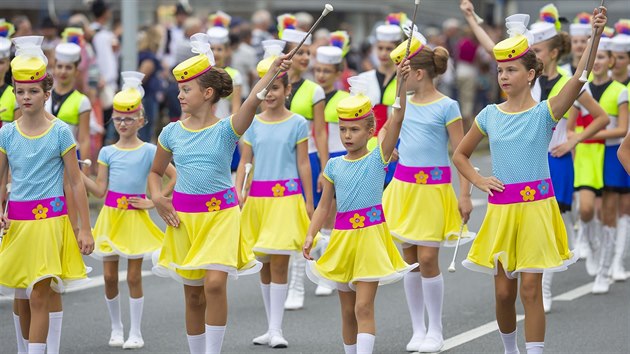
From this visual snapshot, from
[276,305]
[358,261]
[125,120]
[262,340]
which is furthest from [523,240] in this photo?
[125,120]

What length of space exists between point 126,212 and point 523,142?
3197 mm

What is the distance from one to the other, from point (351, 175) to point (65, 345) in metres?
2.81

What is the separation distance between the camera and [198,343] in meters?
7.86

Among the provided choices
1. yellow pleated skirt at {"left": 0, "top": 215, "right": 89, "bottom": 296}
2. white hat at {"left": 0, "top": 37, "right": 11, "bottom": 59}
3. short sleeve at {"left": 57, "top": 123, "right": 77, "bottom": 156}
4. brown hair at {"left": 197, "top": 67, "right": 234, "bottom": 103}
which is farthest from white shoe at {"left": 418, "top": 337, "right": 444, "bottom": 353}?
white hat at {"left": 0, "top": 37, "right": 11, "bottom": 59}

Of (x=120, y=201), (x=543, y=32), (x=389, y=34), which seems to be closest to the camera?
(x=120, y=201)

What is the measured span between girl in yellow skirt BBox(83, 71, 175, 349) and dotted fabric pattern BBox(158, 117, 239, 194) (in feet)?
4.72

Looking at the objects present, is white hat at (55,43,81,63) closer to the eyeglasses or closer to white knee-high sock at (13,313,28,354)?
the eyeglasses

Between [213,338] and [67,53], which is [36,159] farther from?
[67,53]

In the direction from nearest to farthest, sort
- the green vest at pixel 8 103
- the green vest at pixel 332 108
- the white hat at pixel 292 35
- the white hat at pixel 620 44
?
the green vest at pixel 8 103 < the white hat at pixel 292 35 < the green vest at pixel 332 108 < the white hat at pixel 620 44

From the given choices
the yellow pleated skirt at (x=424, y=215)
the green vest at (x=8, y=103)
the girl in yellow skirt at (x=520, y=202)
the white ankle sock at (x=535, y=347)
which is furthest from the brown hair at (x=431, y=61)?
the green vest at (x=8, y=103)

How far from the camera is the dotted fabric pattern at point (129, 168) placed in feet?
30.3

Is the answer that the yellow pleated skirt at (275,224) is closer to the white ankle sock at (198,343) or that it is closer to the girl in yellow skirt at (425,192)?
the girl in yellow skirt at (425,192)

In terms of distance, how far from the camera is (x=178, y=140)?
7.78 meters

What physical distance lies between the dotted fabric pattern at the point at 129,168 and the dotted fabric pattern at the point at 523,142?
2.87 m
